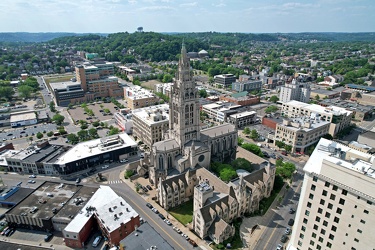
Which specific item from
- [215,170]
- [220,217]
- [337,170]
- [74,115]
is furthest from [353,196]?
[74,115]

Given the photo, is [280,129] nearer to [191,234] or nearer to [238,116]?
[238,116]

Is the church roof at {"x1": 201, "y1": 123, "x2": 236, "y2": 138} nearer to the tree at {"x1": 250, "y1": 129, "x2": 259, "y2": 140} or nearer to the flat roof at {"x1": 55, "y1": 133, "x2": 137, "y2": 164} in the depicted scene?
the tree at {"x1": 250, "y1": 129, "x2": 259, "y2": 140}

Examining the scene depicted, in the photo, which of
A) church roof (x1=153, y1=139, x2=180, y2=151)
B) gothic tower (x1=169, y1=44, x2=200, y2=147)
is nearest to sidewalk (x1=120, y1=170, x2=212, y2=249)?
church roof (x1=153, y1=139, x2=180, y2=151)

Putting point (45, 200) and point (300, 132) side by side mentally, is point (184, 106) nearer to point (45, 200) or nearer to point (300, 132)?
point (45, 200)

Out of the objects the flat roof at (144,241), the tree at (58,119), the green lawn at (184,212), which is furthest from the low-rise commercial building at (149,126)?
the flat roof at (144,241)

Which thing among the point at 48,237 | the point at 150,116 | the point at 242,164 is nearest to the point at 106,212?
the point at 48,237
